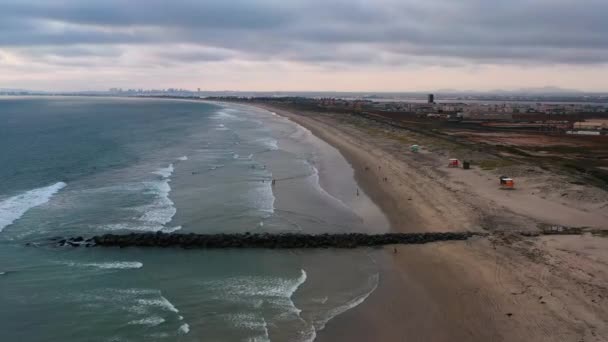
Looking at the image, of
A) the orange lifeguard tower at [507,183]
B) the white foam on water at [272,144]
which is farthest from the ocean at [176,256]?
the orange lifeguard tower at [507,183]

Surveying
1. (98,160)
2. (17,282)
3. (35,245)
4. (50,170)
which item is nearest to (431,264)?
(17,282)

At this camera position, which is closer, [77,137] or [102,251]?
[102,251]

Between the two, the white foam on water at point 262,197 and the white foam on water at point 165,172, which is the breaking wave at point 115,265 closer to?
the white foam on water at point 262,197

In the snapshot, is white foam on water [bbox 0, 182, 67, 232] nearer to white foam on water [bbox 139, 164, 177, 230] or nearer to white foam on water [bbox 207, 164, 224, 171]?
white foam on water [bbox 139, 164, 177, 230]

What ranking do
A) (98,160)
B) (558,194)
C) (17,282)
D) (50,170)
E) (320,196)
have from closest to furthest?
(17,282) → (558,194) → (320,196) → (50,170) → (98,160)

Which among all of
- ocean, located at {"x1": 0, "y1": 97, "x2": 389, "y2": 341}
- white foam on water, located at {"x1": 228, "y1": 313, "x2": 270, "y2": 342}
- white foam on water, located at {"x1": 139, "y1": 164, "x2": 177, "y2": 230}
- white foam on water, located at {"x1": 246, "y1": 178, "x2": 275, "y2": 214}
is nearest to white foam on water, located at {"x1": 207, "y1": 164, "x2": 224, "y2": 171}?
ocean, located at {"x1": 0, "y1": 97, "x2": 389, "y2": 341}

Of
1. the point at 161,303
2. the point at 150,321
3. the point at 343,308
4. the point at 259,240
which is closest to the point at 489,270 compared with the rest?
the point at 343,308

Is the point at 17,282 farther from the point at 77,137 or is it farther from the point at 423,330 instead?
the point at 77,137
